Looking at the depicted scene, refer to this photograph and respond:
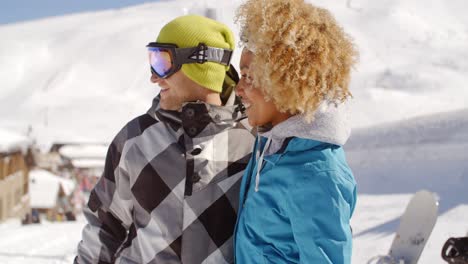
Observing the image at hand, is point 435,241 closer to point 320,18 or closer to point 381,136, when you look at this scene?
point 320,18

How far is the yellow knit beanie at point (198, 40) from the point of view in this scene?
1752mm

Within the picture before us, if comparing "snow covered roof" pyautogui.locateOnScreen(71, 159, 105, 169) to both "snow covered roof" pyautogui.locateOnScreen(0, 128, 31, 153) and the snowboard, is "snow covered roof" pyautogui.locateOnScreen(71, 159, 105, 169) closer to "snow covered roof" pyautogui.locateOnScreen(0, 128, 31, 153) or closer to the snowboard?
"snow covered roof" pyautogui.locateOnScreen(0, 128, 31, 153)

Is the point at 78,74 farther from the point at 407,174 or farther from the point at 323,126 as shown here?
the point at 323,126

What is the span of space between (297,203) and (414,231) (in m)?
3.15

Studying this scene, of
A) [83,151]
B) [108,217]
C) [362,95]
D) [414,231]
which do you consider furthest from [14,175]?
[362,95]

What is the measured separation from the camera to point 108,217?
67.7 inches

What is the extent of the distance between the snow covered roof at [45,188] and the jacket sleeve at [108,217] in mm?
18079

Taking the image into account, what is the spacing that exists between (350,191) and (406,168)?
970 centimetres

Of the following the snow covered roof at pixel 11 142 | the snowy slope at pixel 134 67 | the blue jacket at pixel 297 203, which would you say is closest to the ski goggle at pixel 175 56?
the blue jacket at pixel 297 203

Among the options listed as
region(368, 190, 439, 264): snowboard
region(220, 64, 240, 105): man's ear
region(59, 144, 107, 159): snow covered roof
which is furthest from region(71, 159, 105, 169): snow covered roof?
region(220, 64, 240, 105): man's ear

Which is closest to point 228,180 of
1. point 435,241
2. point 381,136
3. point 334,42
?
point 334,42

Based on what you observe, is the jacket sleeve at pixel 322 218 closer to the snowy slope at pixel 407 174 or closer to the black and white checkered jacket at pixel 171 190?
the black and white checkered jacket at pixel 171 190

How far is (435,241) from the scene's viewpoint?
5230mm

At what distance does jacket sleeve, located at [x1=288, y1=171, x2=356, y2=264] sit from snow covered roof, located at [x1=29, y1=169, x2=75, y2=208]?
61.2 feet
